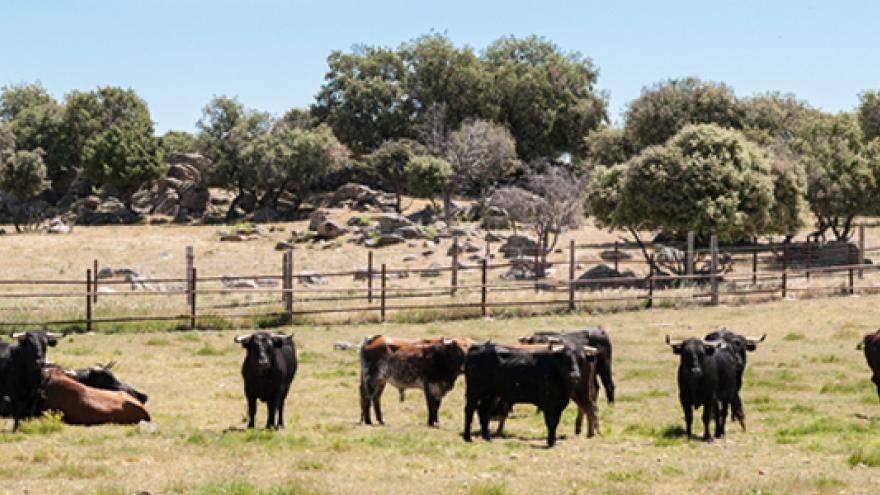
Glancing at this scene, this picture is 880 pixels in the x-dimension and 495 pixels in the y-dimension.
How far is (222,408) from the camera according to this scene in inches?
640

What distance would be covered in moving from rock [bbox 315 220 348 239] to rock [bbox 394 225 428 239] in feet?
13.3

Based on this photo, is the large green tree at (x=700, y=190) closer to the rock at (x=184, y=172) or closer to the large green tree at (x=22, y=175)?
the rock at (x=184, y=172)

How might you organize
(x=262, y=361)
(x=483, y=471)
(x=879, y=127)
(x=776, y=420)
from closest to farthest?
(x=483, y=471) → (x=262, y=361) → (x=776, y=420) → (x=879, y=127)

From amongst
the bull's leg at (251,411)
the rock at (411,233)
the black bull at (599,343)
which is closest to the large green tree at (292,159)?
the rock at (411,233)

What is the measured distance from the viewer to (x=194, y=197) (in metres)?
77.5

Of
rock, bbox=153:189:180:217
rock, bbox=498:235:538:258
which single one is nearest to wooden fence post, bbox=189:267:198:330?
rock, bbox=498:235:538:258

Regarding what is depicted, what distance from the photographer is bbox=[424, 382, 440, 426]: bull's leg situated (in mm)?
14641

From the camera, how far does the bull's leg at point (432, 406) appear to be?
1464 centimetres

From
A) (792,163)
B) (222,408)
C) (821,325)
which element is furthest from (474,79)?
(222,408)

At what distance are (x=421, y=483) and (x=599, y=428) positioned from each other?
429 cm

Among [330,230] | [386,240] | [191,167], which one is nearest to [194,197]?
[191,167]

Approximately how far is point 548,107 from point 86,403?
72.6 m

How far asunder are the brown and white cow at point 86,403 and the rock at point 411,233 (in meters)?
40.0

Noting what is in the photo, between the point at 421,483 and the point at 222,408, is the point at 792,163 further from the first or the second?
the point at 421,483
